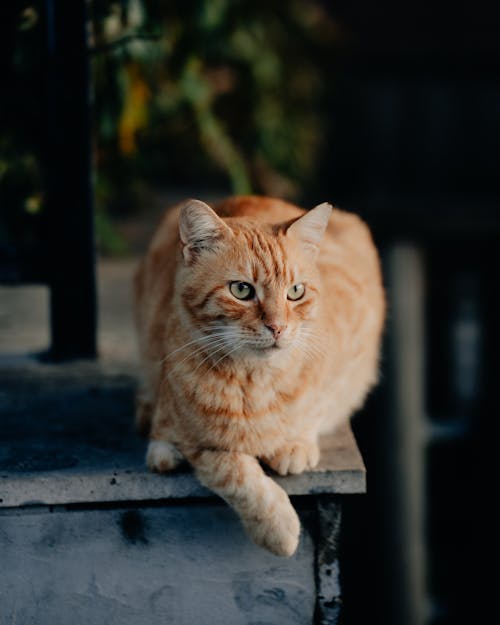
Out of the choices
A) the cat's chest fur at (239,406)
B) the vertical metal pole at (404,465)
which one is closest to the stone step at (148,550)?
the cat's chest fur at (239,406)

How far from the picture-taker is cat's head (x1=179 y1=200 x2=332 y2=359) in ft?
6.48

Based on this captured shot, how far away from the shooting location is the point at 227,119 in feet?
20.0

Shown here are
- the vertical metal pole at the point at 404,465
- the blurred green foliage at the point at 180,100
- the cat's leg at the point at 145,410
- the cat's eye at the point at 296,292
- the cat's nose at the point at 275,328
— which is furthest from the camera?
the vertical metal pole at the point at 404,465

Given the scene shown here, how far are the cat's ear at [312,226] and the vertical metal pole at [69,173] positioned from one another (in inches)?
41.9

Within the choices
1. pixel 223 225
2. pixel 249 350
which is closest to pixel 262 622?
pixel 249 350

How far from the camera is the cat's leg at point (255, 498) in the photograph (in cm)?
203

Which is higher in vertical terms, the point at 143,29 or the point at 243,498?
the point at 143,29

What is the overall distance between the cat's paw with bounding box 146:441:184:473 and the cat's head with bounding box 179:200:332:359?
284mm

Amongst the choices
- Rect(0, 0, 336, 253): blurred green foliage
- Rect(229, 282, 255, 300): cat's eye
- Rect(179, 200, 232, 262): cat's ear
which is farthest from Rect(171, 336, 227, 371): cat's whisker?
Rect(0, 0, 336, 253): blurred green foliage

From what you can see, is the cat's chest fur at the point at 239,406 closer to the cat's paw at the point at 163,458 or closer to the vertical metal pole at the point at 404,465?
the cat's paw at the point at 163,458

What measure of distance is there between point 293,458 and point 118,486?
0.43 metres

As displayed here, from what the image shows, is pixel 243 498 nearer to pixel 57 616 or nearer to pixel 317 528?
pixel 317 528

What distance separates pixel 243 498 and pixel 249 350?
347 mm

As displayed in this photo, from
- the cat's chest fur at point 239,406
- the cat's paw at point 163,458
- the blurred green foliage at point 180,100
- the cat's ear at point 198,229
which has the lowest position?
the cat's paw at point 163,458
